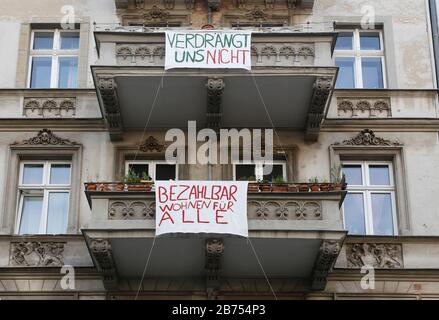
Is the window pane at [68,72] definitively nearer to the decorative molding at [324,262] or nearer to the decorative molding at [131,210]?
the decorative molding at [131,210]

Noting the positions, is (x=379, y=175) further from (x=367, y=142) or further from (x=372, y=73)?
(x=372, y=73)

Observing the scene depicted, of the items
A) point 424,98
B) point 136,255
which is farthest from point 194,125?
point 424,98

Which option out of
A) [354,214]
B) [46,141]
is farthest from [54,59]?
[354,214]

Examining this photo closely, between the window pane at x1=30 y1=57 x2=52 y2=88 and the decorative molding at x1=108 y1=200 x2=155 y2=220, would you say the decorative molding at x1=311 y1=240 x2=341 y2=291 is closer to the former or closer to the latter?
the decorative molding at x1=108 y1=200 x2=155 y2=220

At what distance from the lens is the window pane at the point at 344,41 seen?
21094 mm

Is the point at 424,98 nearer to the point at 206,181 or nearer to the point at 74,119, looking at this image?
the point at 206,181

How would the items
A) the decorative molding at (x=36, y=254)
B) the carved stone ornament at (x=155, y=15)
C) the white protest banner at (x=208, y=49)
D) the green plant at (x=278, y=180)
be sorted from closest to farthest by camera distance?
the green plant at (x=278, y=180)
the decorative molding at (x=36, y=254)
the white protest banner at (x=208, y=49)
the carved stone ornament at (x=155, y=15)

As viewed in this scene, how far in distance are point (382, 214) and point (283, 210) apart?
2.72m

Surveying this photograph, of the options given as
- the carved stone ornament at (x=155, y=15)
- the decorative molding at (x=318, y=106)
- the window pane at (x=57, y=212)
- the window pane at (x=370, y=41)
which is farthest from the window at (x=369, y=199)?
the window pane at (x=57, y=212)

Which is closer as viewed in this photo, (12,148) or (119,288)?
(119,288)

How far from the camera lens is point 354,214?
63.5ft
